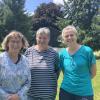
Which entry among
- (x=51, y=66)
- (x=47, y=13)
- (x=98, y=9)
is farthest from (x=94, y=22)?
(x=51, y=66)

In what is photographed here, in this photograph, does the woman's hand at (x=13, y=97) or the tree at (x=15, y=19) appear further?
the tree at (x=15, y=19)

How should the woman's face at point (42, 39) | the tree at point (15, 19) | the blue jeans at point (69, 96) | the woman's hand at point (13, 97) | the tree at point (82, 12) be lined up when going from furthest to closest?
1. the tree at point (15, 19)
2. the tree at point (82, 12)
3. the woman's face at point (42, 39)
4. the blue jeans at point (69, 96)
5. the woman's hand at point (13, 97)

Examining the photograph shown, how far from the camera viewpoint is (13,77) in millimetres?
6566

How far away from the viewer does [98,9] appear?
164 ft

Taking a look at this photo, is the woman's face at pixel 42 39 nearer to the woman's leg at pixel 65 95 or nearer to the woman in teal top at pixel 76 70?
the woman in teal top at pixel 76 70

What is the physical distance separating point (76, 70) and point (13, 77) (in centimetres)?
113

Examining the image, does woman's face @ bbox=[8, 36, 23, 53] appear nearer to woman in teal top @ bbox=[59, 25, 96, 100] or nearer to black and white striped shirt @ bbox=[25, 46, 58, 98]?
black and white striped shirt @ bbox=[25, 46, 58, 98]

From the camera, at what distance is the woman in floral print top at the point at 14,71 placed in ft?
21.6

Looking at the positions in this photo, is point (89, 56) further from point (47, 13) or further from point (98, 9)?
point (47, 13)

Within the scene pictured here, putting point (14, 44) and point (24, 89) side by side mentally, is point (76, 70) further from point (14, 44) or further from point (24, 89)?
point (14, 44)

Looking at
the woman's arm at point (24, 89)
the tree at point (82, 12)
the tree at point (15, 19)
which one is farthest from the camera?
the tree at point (15, 19)

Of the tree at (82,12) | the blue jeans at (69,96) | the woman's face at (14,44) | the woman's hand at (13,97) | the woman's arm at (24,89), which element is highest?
the tree at (82,12)

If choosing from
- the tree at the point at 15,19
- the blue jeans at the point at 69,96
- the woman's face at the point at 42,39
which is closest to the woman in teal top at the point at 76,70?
the blue jeans at the point at 69,96

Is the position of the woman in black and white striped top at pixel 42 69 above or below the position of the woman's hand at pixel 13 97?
above
